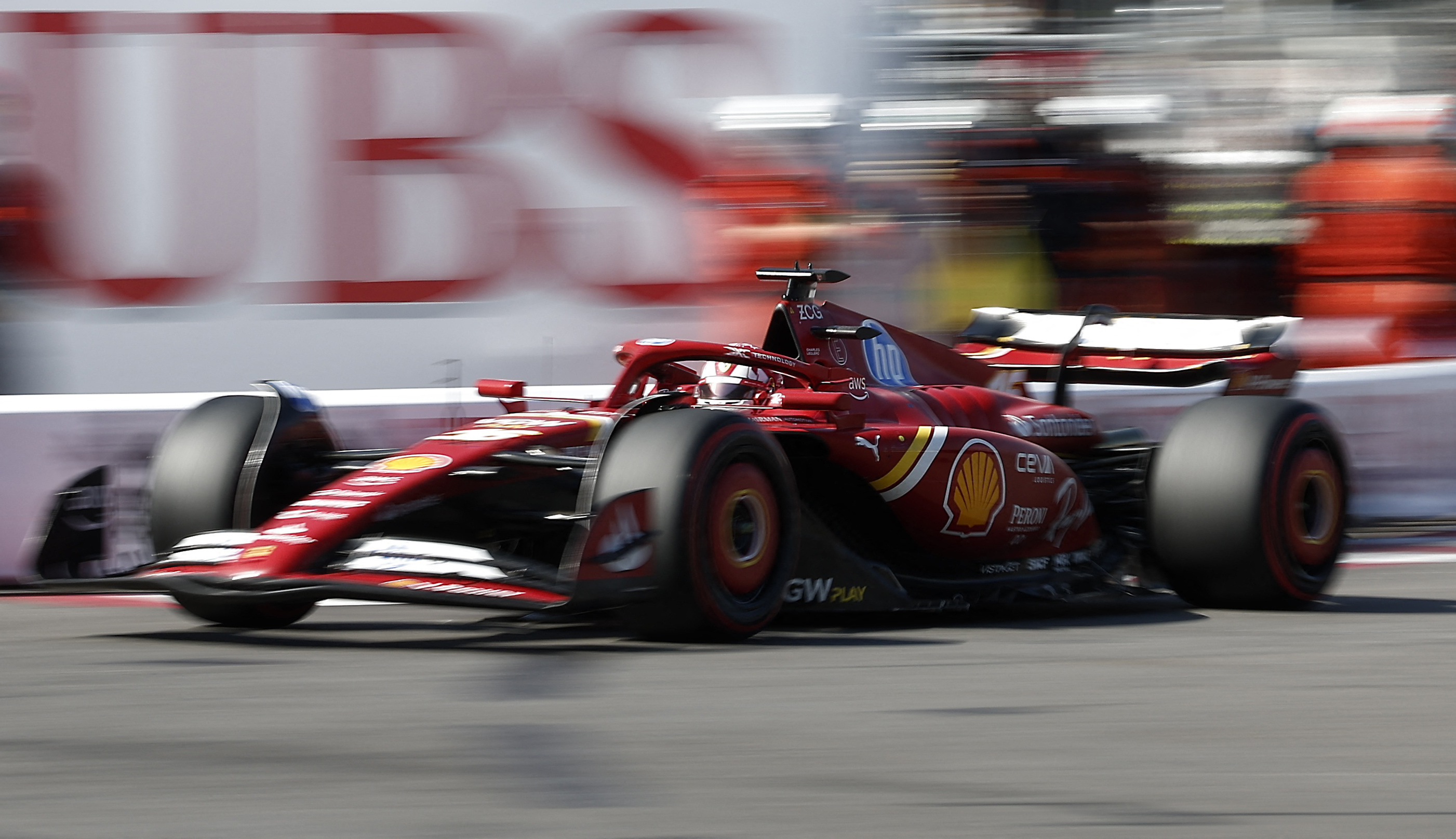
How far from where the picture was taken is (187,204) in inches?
497

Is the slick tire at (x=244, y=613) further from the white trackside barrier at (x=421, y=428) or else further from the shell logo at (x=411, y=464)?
the shell logo at (x=411, y=464)

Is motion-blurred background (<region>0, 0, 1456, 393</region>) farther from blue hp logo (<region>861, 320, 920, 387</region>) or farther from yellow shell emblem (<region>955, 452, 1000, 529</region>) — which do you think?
yellow shell emblem (<region>955, 452, 1000, 529</region>)

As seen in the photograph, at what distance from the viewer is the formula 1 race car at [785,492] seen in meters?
5.69

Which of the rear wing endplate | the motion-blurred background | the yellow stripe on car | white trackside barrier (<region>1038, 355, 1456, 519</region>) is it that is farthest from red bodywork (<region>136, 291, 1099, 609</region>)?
the motion-blurred background

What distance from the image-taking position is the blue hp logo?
7289 millimetres

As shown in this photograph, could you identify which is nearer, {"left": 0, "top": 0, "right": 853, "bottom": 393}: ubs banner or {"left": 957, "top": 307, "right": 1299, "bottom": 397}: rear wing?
{"left": 957, "top": 307, "right": 1299, "bottom": 397}: rear wing

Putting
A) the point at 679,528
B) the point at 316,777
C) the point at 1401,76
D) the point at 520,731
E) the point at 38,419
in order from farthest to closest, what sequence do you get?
the point at 1401,76 → the point at 38,419 → the point at 679,528 → the point at 520,731 → the point at 316,777

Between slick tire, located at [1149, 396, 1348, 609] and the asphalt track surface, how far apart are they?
0.46 m

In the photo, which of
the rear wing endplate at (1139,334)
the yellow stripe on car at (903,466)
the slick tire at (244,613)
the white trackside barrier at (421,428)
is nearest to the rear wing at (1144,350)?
the rear wing endplate at (1139,334)

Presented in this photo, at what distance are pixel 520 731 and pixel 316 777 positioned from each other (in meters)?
0.64

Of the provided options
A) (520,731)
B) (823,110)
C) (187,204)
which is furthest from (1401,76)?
(520,731)

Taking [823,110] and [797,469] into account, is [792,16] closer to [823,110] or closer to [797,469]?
[823,110]

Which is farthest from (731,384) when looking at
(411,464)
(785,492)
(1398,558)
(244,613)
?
(1398,558)

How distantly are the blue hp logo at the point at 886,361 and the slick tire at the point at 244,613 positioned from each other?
220 centimetres
